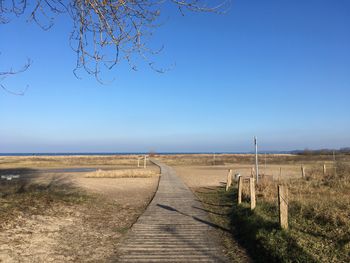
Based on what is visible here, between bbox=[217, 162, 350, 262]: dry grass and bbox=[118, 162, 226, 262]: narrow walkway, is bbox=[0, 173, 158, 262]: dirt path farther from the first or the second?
bbox=[217, 162, 350, 262]: dry grass

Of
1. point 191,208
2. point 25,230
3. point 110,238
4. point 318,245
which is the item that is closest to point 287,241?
point 318,245

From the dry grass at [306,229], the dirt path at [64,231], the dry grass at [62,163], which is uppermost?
the dry grass at [62,163]

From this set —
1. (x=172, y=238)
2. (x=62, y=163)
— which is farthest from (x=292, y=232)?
(x=62, y=163)

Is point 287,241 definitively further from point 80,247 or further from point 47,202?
point 47,202

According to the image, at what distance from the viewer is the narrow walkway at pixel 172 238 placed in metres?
7.38

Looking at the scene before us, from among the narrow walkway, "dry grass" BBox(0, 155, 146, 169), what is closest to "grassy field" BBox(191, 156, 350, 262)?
the narrow walkway

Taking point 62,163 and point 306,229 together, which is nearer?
point 306,229

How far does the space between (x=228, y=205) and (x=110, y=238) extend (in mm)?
6678

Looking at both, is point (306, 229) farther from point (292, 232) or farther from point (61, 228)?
point (61, 228)

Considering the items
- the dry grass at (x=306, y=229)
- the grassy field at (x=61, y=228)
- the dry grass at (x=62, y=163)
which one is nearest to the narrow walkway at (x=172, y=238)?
the grassy field at (x=61, y=228)

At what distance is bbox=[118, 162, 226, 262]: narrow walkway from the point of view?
290 inches

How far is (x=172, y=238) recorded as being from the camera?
9.02 m

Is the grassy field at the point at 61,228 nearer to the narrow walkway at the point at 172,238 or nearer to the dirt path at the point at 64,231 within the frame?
the dirt path at the point at 64,231

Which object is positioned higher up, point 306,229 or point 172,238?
point 306,229
